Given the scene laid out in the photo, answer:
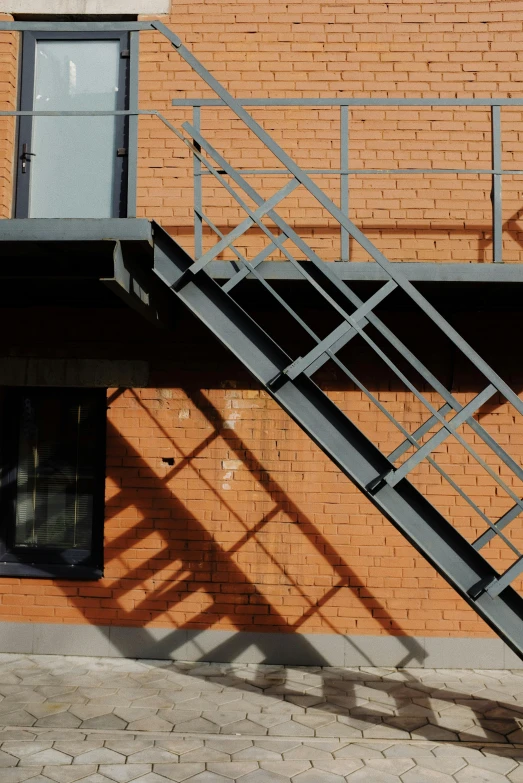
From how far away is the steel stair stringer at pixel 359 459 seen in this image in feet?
12.7

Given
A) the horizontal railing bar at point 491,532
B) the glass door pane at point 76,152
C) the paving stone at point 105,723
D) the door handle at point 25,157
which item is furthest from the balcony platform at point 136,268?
the paving stone at point 105,723

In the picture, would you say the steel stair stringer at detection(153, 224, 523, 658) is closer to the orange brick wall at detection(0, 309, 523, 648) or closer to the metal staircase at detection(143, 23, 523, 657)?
the metal staircase at detection(143, 23, 523, 657)

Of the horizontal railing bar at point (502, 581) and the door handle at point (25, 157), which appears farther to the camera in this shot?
the door handle at point (25, 157)

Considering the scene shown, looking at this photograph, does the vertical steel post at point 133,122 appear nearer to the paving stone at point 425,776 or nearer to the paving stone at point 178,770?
the paving stone at point 178,770

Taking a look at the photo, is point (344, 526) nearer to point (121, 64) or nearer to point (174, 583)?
point (174, 583)

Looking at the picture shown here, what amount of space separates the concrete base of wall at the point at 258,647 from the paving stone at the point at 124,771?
5.72 ft

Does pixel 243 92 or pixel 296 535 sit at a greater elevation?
pixel 243 92

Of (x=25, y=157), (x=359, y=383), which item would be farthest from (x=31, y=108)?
(x=359, y=383)

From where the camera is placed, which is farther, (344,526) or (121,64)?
(121,64)

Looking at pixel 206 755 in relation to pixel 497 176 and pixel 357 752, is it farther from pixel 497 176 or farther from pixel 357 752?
pixel 497 176

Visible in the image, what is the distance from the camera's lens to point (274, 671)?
5.45 m

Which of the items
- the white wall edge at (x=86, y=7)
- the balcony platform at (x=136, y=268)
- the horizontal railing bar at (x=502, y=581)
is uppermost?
the white wall edge at (x=86, y=7)

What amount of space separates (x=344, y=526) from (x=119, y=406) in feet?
7.25

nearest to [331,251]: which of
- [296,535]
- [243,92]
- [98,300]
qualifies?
[243,92]
